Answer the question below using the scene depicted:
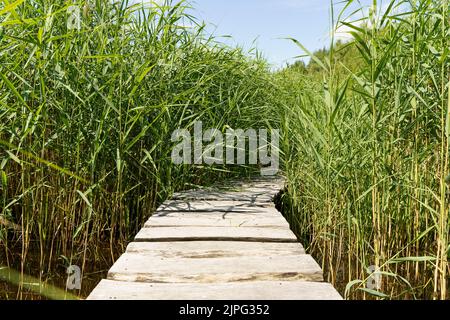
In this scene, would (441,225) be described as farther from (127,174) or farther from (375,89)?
(127,174)

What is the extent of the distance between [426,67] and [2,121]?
210cm

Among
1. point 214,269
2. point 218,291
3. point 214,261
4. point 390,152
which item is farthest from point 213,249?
point 390,152

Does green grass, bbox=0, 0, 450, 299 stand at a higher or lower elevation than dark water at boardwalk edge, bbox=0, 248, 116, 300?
higher

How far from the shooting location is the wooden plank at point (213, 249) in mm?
1992

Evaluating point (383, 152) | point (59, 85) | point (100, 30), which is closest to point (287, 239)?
point (383, 152)

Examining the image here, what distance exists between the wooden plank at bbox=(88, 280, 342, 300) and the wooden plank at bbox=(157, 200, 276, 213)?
1.09m

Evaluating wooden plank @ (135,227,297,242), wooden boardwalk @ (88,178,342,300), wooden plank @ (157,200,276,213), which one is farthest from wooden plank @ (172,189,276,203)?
wooden plank @ (135,227,297,242)

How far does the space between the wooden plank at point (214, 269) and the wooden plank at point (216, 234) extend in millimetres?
260

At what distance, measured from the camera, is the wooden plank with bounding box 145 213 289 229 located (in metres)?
2.46

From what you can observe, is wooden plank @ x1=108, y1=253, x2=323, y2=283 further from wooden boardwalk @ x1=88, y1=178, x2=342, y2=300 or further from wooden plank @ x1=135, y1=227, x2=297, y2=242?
wooden plank @ x1=135, y1=227, x2=297, y2=242

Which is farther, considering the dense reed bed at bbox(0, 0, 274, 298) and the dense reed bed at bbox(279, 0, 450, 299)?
the dense reed bed at bbox(0, 0, 274, 298)

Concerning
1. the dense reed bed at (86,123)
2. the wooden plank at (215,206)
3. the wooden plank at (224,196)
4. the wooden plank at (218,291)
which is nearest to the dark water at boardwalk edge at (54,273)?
the dense reed bed at (86,123)

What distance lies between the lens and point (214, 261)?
74.9 inches

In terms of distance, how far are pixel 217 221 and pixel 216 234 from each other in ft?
0.91
